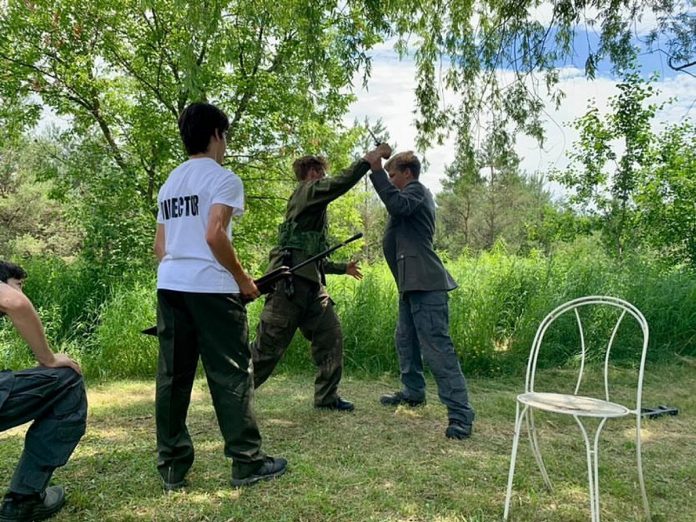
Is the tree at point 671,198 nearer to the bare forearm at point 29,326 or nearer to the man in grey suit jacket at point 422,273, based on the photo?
the man in grey suit jacket at point 422,273

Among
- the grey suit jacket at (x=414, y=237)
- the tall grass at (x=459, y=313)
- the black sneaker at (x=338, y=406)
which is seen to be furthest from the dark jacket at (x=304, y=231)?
the tall grass at (x=459, y=313)

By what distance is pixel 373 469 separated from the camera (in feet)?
9.57

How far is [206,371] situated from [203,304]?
334 millimetres

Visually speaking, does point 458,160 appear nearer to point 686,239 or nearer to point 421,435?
point 421,435

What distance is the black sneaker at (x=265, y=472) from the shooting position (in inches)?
104

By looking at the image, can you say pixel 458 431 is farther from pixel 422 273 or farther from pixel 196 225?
pixel 196 225

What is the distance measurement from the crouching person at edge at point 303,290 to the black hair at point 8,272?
1.65 metres

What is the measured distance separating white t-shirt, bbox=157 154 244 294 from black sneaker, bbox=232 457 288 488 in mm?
929

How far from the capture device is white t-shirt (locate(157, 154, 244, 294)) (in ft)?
7.97

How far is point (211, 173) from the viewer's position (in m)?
2.47

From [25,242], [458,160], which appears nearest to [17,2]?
[458,160]

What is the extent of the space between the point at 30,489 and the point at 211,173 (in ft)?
5.07

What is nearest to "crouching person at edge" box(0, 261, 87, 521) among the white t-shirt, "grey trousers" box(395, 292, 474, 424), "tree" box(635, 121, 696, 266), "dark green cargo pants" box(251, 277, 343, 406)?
the white t-shirt

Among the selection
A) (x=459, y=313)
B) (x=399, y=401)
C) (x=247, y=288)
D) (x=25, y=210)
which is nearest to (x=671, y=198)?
(x=459, y=313)
